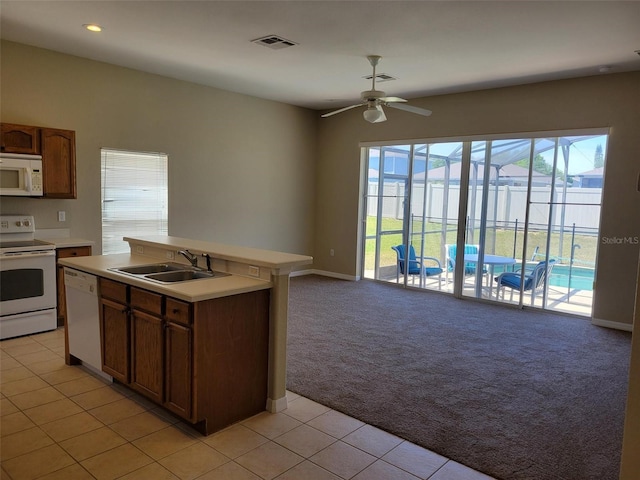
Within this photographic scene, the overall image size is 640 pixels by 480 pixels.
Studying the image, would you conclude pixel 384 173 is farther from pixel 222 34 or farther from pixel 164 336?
pixel 164 336

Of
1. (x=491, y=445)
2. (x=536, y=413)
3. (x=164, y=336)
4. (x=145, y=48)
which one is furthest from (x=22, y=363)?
(x=536, y=413)

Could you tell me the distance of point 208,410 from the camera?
2.77 metres

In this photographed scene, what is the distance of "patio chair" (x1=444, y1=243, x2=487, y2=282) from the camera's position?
6.59m

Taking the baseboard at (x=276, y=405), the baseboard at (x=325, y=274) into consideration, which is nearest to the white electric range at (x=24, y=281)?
the baseboard at (x=276, y=405)

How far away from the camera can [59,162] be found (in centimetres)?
476

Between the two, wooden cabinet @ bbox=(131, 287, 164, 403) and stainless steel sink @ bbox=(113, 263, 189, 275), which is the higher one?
stainless steel sink @ bbox=(113, 263, 189, 275)

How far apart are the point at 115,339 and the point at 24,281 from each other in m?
1.74

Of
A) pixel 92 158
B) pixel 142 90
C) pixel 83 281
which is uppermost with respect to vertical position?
pixel 142 90

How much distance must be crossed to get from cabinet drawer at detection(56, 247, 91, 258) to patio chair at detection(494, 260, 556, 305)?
5.08 metres

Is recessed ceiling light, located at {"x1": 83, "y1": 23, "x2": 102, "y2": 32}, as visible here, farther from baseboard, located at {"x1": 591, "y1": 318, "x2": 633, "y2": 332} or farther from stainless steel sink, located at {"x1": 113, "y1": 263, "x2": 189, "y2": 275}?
baseboard, located at {"x1": 591, "y1": 318, "x2": 633, "y2": 332}

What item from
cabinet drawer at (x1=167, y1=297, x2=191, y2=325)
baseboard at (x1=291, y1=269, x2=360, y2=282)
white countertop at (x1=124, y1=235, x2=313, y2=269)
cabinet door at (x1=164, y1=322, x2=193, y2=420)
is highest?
white countertop at (x1=124, y1=235, x2=313, y2=269)

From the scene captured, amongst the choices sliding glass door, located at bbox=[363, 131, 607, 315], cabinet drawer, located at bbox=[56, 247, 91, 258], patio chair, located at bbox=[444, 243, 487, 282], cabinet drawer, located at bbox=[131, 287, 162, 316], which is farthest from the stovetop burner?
patio chair, located at bbox=[444, 243, 487, 282]

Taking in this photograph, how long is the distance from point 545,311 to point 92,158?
588cm

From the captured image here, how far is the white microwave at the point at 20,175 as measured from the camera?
4.34 metres
